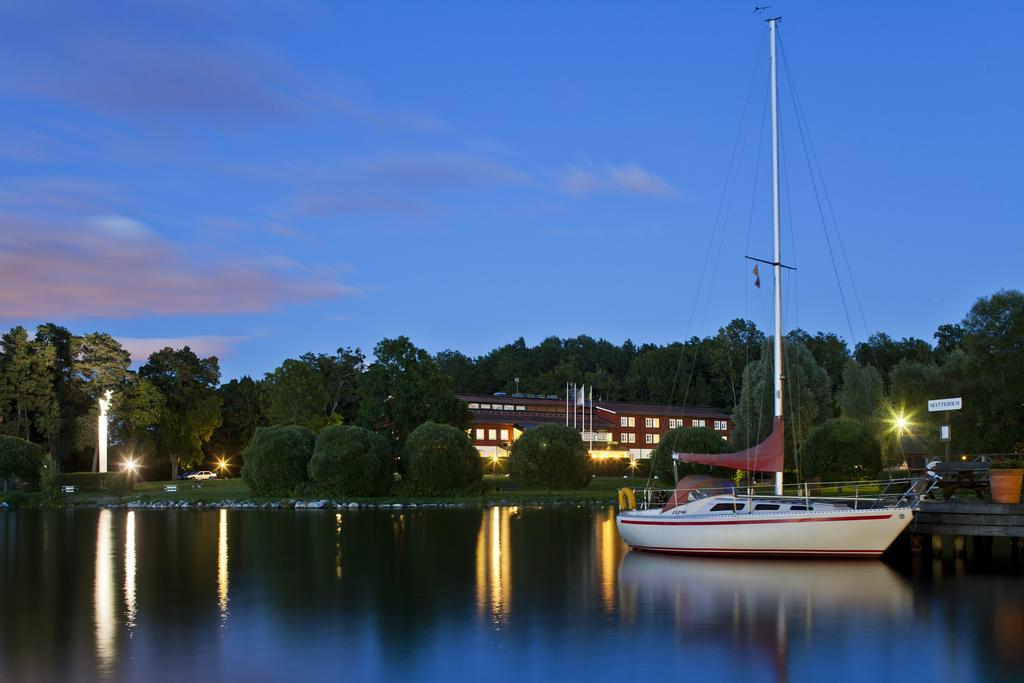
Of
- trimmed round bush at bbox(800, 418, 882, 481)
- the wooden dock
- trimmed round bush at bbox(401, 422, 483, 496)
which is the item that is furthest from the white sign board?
trimmed round bush at bbox(401, 422, 483, 496)

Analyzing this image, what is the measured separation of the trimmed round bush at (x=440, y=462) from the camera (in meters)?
74.3

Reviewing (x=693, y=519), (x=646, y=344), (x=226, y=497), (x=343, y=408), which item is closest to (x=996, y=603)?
(x=693, y=519)

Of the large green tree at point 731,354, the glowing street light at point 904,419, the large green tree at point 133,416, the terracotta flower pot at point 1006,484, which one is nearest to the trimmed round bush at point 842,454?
the glowing street light at point 904,419

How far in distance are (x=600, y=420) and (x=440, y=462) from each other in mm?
58179

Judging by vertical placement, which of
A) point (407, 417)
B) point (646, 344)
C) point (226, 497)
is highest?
point (646, 344)

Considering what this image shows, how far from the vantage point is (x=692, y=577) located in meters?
30.6

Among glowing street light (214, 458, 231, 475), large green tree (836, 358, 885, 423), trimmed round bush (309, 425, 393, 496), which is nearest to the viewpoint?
trimmed round bush (309, 425, 393, 496)

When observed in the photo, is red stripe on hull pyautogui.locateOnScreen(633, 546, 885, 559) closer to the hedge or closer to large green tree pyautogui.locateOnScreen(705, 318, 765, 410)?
the hedge

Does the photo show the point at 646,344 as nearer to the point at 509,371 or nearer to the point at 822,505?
the point at 509,371

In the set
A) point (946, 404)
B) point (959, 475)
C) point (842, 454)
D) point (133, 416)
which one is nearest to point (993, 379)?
point (842, 454)

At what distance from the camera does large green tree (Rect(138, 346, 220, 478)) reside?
106125mm

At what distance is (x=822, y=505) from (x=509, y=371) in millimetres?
141885

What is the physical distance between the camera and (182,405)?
110 metres

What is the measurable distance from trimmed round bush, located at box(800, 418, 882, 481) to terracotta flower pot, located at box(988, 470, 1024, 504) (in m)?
31.8
